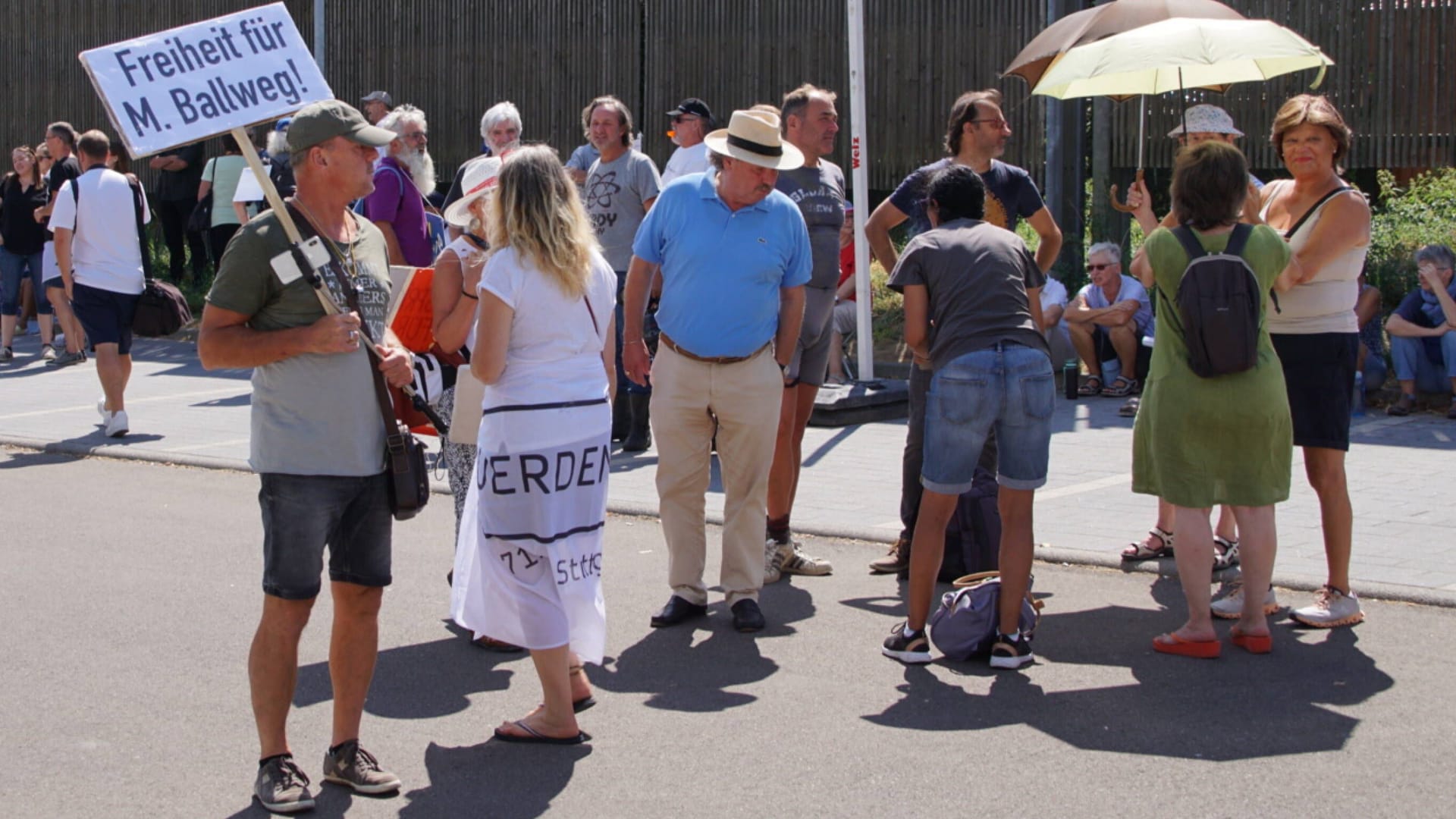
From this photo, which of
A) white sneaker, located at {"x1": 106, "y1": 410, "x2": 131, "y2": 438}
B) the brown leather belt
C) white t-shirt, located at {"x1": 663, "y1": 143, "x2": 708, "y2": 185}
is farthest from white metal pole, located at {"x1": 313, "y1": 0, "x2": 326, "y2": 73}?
the brown leather belt

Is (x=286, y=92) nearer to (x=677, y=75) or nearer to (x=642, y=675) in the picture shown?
(x=642, y=675)

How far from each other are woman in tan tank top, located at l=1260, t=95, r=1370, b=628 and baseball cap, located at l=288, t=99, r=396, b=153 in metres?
3.62

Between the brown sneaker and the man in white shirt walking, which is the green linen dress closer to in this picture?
the brown sneaker

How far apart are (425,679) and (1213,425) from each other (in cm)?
295

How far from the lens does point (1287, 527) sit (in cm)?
774

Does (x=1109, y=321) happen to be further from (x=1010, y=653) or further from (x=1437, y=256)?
(x=1010, y=653)

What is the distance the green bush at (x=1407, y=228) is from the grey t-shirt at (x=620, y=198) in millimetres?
5970

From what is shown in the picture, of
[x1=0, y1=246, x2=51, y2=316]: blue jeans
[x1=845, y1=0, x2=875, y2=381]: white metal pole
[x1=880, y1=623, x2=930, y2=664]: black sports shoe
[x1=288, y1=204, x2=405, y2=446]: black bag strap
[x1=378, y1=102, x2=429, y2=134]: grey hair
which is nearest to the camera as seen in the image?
[x1=288, y1=204, x2=405, y2=446]: black bag strap

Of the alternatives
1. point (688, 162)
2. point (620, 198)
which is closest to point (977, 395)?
point (620, 198)

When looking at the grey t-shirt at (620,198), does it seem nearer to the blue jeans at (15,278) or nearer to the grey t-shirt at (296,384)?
the grey t-shirt at (296,384)

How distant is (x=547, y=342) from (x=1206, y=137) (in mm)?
Answer: 3582

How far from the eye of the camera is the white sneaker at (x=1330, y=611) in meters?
6.17

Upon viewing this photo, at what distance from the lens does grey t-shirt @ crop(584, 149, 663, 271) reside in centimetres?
982

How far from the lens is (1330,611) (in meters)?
6.19
